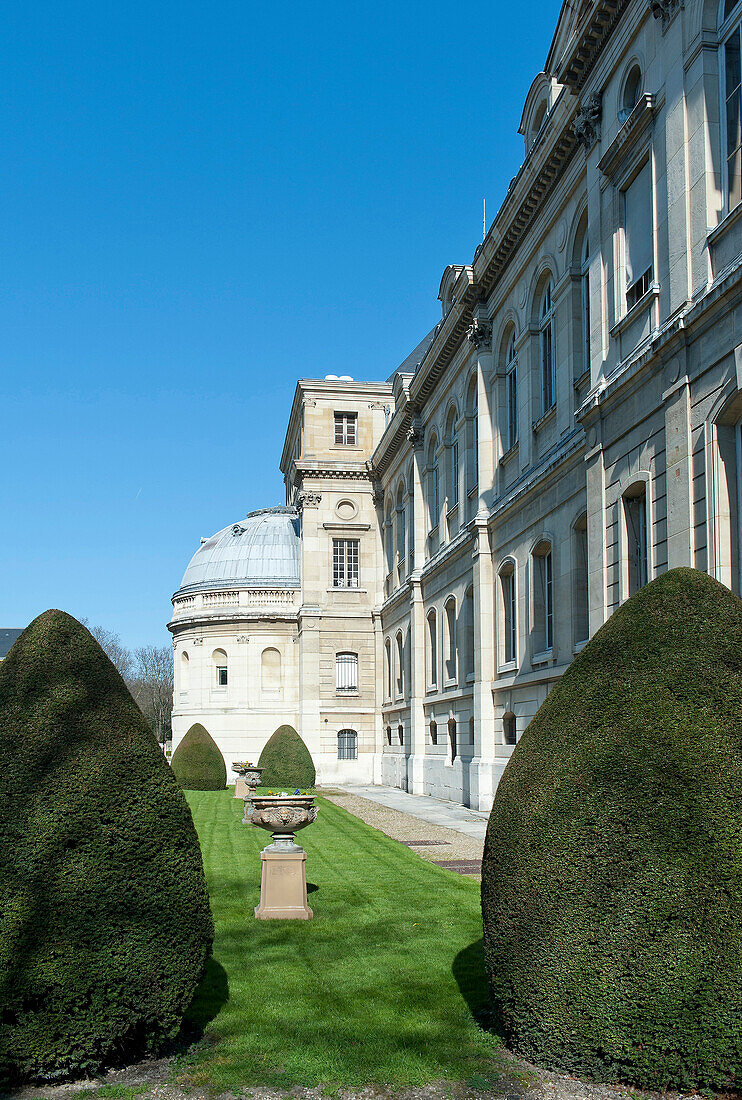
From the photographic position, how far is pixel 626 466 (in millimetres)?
17469

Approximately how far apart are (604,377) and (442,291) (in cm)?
1570

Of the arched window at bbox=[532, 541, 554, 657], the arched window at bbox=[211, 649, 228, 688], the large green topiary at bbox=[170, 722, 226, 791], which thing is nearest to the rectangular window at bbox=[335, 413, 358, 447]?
the arched window at bbox=[211, 649, 228, 688]

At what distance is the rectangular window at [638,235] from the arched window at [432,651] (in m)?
19.1

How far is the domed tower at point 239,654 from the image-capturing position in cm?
4962

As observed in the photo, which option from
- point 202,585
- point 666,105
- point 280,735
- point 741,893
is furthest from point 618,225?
point 202,585

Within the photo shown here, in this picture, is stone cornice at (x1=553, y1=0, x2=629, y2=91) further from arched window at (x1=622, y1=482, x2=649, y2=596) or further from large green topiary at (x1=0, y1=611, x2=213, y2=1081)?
large green topiary at (x1=0, y1=611, x2=213, y2=1081)

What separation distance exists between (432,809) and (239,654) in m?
22.9

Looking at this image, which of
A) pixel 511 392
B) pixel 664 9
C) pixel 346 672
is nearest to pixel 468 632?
pixel 511 392

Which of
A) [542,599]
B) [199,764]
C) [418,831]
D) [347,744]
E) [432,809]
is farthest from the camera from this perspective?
[347,744]

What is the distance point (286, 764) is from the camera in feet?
115

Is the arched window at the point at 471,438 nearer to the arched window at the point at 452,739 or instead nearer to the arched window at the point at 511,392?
the arched window at the point at 511,392

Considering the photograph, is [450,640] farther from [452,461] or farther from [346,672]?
[346,672]

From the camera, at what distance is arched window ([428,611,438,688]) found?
3588 cm

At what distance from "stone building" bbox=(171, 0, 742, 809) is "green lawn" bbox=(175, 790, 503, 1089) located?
624 centimetres
